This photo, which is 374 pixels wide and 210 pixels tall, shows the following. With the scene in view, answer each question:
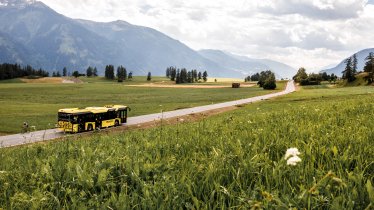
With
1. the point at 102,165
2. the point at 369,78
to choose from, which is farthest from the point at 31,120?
the point at 369,78

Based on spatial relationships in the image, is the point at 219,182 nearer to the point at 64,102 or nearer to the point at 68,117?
the point at 68,117

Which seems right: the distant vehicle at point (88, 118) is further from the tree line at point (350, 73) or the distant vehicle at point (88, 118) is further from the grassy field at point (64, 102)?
the tree line at point (350, 73)

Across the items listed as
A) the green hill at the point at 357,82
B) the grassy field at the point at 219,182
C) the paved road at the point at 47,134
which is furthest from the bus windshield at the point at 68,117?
the green hill at the point at 357,82

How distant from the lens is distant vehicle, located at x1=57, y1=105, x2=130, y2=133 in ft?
141

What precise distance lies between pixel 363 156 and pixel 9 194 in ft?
14.0

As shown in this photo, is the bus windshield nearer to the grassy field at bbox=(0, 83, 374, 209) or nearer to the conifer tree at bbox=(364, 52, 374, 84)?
the grassy field at bbox=(0, 83, 374, 209)

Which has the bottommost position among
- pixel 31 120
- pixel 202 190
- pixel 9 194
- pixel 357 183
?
pixel 31 120

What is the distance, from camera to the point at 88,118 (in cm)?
4497

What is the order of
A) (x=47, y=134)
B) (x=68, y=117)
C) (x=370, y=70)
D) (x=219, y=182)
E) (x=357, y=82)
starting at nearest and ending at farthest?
(x=219, y=182) < (x=47, y=134) < (x=68, y=117) < (x=370, y=70) < (x=357, y=82)

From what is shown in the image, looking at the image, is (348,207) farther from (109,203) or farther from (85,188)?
(85,188)

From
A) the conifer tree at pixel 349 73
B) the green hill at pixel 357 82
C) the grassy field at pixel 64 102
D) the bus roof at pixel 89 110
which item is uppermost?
the conifer tree at pixel 349 73

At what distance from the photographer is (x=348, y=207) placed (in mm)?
2645

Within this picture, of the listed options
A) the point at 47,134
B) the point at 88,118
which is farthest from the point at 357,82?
the point at 47,134

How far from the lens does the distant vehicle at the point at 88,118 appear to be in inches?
1690
